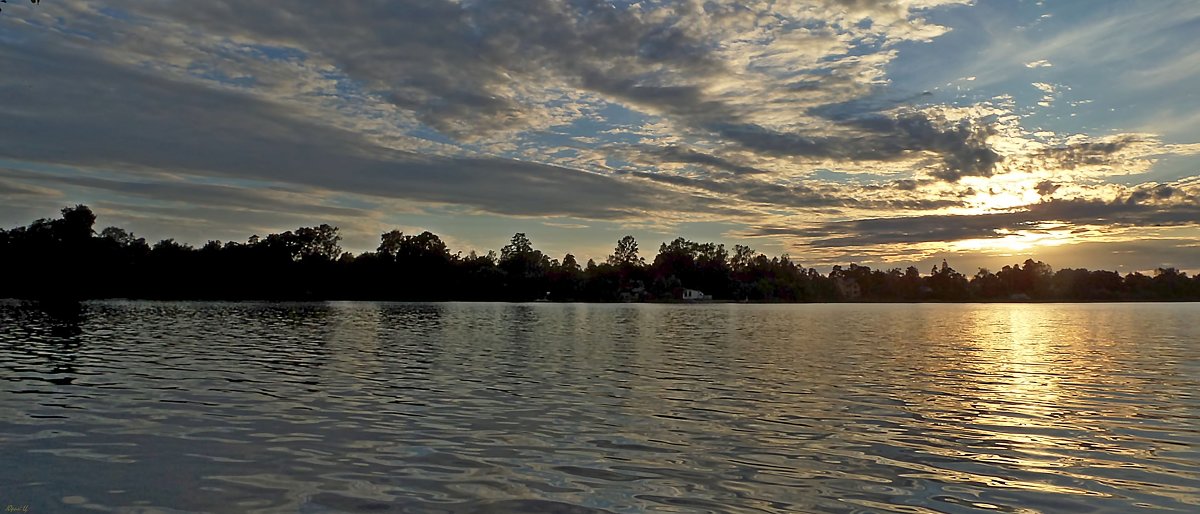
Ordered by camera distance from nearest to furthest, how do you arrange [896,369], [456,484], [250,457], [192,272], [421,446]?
[456,484] < [250,457] < [421,446] < [896,369] < [192,272]

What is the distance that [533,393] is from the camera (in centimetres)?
2753

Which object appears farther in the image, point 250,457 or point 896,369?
point 896,369

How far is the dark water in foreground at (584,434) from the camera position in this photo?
14.2 m

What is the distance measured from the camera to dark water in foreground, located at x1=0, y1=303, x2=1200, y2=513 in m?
14.2

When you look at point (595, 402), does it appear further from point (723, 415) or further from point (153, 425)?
point (153, 425)

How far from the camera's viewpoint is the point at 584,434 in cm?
2006

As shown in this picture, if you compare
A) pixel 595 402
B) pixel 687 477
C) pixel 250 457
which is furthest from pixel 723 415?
pixel 250 457

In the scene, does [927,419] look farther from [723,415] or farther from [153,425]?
[153,425]

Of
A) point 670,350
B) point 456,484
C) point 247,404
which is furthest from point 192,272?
point 456,484

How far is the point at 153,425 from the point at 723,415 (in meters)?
16.2

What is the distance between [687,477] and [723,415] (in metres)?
7.99

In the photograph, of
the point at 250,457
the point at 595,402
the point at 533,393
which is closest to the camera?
the point at 250,457

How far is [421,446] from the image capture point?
60.0ft

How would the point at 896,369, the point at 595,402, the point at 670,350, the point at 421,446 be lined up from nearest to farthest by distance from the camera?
the point at 421,446 → the point at 595,402 → the point at 896,369 → the point at 670,350
